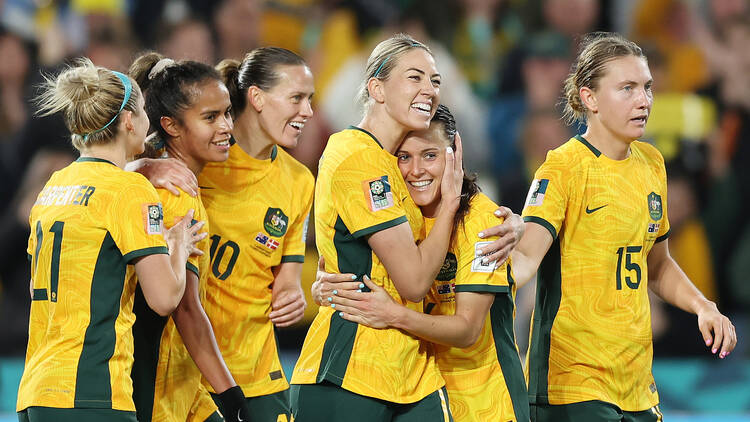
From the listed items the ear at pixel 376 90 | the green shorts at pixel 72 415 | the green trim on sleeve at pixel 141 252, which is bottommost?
the green shorts at pixel 72 415

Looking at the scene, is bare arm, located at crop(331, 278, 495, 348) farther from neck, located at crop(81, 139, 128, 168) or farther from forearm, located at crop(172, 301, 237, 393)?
neck, located at crop(81, 139, 128, 168)

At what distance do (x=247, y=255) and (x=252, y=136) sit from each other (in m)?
0.63

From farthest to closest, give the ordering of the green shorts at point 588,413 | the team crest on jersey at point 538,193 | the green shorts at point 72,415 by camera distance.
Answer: the team crest on jersey at point 538,193, the green shorts at point 588,413, the green shorts at point 72,415

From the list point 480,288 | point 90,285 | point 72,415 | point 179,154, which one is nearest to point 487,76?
point 179,154

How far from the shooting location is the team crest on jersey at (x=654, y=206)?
4.25 m

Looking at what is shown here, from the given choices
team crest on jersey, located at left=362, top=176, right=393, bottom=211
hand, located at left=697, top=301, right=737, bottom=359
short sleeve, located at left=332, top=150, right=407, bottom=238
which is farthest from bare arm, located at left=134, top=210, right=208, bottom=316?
hand, located at left=697, top=301, right=737, bottom=359

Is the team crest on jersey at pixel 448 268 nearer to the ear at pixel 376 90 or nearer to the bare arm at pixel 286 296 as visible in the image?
the ear at pixel 376 90

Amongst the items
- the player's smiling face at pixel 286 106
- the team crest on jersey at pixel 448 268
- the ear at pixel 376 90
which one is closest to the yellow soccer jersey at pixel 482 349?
the team crest on jersey at pixel 448 268

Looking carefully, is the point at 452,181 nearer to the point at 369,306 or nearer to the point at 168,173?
the point at 369,306

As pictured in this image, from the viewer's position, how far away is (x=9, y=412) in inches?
338

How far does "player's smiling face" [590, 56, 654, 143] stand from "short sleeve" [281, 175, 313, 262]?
158cm

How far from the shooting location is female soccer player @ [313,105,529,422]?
11.7ft

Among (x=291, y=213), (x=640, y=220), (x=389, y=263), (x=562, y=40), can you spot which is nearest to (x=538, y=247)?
(x=640, y=220)

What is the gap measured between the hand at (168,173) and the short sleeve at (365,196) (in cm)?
69
